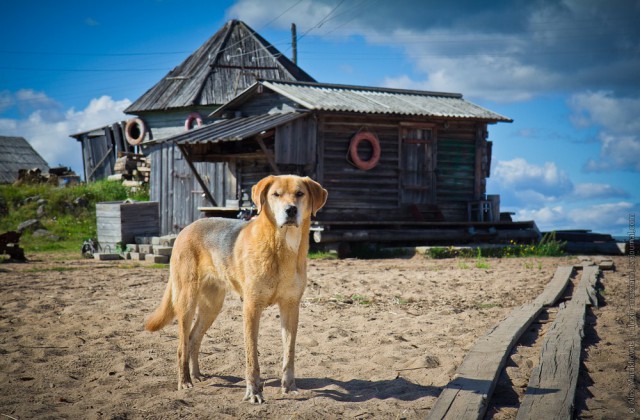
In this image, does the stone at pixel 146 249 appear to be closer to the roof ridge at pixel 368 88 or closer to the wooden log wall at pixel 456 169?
the roof ridge at pixel 368 88

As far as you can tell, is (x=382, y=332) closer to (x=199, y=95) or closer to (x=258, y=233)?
(x=258, y=233)

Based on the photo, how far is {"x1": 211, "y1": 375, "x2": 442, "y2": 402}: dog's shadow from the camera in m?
4.79

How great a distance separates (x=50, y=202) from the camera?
82.8 ft

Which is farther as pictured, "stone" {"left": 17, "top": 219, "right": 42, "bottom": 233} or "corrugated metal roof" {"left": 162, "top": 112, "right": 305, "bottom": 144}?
"stone" {"left": 17, "top": 219, "right": 42, "bottom": 233}

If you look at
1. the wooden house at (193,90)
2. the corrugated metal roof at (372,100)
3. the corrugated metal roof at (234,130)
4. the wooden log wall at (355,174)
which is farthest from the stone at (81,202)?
the wooden log wall at (355,174)

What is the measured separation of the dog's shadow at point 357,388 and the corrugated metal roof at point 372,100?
1263cm

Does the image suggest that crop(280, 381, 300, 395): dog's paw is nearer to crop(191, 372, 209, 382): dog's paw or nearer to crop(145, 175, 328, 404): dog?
crop(145, 175, 328, 404): dog

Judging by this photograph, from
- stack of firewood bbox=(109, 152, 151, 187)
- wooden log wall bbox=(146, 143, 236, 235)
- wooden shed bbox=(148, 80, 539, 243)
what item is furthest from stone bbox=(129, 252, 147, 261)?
stack of firewood bbox=(109, 152, 151, 187)

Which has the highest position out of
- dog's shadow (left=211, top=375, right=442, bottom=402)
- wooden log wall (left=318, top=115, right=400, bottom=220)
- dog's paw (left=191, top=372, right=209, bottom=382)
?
wooden log wall (left=318, top=115, right=400, bottom=220)

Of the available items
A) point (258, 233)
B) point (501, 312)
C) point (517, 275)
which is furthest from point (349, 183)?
point (258, 233)

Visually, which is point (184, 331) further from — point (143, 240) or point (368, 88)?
point (368, 88)

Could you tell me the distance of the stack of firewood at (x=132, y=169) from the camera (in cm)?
2880

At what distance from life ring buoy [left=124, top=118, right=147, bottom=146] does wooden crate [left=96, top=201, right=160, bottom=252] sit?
12.3 metres

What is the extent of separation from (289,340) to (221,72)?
84.3ft
